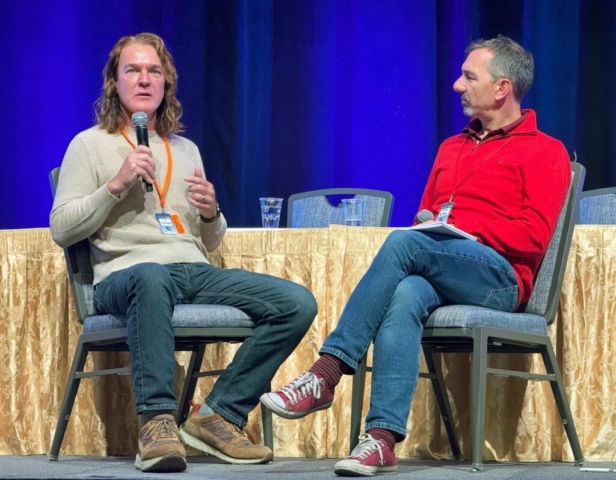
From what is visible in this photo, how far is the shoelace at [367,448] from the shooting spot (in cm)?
216

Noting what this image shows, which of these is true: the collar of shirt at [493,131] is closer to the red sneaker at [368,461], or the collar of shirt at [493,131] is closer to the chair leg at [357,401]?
the chair leg at [357,401]

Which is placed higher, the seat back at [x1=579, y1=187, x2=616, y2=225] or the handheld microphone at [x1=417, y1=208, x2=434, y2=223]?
the handheld microphone at [x1=417, y1=208, x2=434, y2=223]

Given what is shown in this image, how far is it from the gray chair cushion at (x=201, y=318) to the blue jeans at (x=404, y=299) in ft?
1.13

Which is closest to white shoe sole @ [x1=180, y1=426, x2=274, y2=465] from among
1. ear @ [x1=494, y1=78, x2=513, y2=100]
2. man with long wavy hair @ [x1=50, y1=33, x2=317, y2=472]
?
man with long wavy hair @ [x1=50, y1=33, x2=317, y2=472]

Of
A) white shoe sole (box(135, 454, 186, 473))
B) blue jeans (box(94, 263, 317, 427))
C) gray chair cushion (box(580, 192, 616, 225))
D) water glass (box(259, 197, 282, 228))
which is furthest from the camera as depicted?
gray chair cushion (box(580, 192, 616, 225))

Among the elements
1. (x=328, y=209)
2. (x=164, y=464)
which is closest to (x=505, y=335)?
(x=164, y=464)

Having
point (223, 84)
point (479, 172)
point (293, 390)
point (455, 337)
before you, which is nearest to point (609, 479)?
point (455, 337)

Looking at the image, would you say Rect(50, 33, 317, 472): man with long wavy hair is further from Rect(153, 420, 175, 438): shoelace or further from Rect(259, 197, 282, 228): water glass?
Rect(259, 197, 282, 228): water glass

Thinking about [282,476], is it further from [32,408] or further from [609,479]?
[32,408]

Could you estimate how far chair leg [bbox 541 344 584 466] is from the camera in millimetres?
2592

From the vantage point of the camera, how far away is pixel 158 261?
267 cm

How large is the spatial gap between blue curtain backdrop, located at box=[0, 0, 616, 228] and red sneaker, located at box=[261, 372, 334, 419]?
263 centimetres

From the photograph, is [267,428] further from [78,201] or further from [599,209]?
[599,209]

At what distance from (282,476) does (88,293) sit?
82cm
